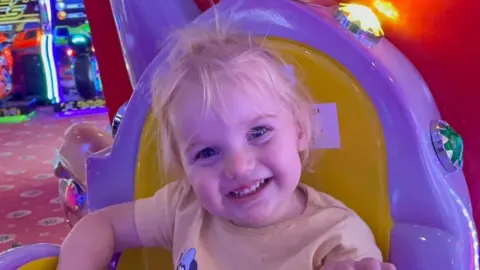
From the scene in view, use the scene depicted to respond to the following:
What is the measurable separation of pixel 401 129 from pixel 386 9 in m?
0.23

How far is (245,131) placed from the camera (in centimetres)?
55

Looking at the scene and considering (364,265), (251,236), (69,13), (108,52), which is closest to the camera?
(364,265)

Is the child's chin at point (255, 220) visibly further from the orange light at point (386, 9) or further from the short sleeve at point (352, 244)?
the orange light at point (386, 9)

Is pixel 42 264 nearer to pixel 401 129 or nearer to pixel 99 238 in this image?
pixel 99 238

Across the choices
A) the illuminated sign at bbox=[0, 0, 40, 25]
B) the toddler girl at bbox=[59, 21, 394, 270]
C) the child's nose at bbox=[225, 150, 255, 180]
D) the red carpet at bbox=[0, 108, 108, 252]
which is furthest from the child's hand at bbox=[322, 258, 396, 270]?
the illuminated sign at bbox=[0, 0, 40, 25]

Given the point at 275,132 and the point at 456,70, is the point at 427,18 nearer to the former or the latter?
the point at 456,70

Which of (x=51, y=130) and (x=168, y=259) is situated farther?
(x=51, y=130)

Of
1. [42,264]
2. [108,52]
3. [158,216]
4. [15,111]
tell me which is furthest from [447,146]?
[15,111]

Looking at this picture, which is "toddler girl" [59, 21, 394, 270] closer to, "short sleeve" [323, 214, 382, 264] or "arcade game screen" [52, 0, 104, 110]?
"short sleeve" [323, 214, 382, 264]

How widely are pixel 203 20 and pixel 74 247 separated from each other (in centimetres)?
27

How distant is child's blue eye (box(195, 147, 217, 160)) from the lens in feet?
1.84

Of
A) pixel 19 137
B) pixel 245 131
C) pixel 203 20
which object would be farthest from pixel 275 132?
pixel 19 137

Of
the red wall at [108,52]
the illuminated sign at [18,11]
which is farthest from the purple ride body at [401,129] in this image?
the illuminated sign at [18,11]

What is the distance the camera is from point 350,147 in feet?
2.06
